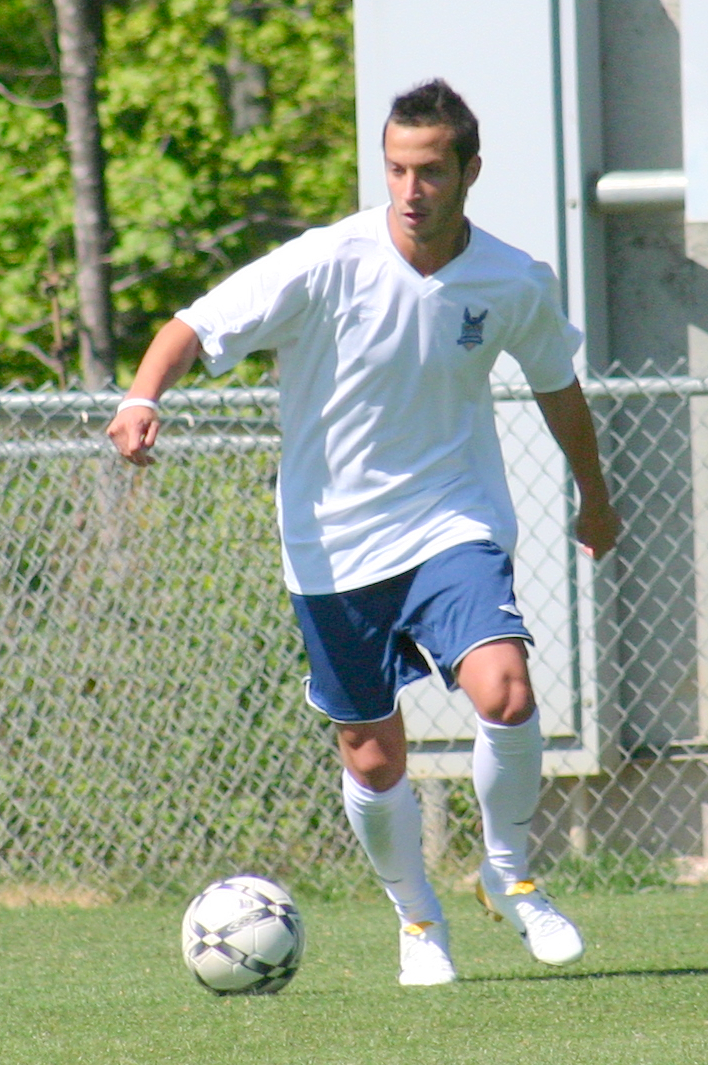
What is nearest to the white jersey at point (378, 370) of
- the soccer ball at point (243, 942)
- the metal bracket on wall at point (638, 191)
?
the soccer ball at point (243, 942)

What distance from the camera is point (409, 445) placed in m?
3.82

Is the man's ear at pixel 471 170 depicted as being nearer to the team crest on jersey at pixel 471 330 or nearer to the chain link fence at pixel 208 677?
the team crest on jersey at pixel 471 330

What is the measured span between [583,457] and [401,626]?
2.09 ft

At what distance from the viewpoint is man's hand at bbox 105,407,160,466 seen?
11.4ft

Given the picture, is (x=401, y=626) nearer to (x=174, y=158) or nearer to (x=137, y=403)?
(x=137, y=403)

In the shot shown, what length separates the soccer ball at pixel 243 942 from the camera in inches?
152

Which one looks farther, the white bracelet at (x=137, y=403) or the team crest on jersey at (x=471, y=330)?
the team crest on jersey at (x=471, y=330)

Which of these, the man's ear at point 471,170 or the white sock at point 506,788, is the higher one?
the man's ear at point 471,170

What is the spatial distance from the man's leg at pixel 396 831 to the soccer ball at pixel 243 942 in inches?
10.7

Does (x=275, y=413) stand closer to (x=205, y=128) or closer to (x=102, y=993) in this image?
(x=102, y=993)

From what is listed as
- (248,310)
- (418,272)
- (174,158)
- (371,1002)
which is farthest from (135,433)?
(174,158)

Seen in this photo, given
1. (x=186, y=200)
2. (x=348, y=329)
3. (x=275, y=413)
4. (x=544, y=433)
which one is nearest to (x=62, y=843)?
(x=275, y=413)

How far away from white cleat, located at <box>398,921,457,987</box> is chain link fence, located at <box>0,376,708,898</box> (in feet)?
6.06

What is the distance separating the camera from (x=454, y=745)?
6.00 meters
